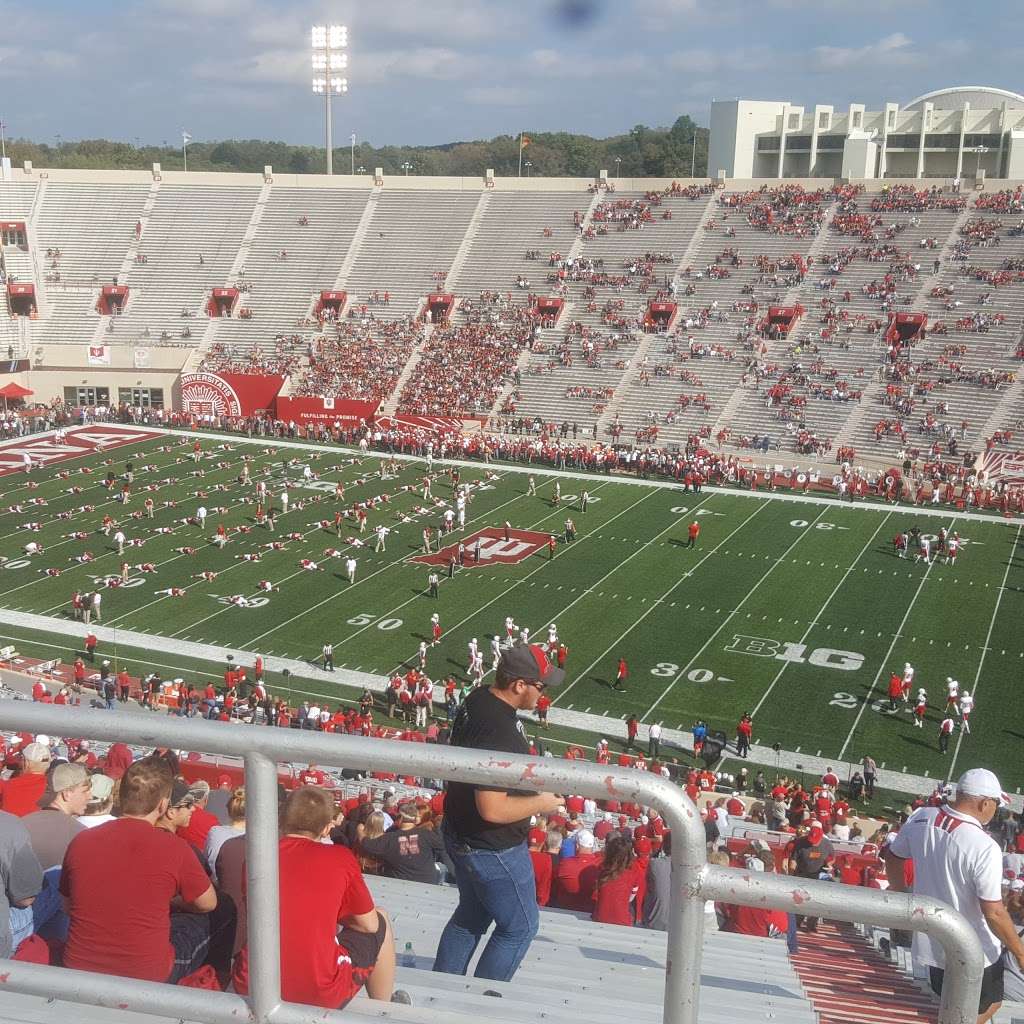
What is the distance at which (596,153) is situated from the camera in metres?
114

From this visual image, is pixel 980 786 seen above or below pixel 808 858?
above

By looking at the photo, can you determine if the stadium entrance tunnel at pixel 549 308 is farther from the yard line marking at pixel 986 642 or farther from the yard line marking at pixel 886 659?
the yard line marking at pixel 886 659

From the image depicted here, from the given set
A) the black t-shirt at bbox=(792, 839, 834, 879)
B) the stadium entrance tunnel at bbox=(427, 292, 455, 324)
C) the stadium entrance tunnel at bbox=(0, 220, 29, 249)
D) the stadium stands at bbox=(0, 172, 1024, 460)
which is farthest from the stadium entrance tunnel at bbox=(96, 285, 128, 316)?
the black t-shirt at bbox=(792, 839, 834, 879)

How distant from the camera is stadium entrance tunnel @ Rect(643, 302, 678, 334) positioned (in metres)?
47.9

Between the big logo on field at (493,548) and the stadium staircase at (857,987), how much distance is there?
73.4 feet

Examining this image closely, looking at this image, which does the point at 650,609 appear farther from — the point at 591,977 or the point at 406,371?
the point at 406,371

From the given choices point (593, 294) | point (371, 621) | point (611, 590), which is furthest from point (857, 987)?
point (593, 294)

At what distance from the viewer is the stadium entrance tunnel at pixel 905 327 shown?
144ft

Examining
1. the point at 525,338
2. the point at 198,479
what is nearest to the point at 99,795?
the point at 198,479

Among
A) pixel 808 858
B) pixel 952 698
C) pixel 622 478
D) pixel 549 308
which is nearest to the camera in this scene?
pixel 808 858

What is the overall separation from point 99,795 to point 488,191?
5419cm

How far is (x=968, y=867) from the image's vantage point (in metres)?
4.41

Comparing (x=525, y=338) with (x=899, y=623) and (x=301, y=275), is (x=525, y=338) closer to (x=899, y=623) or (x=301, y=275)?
(x=301, y=275)

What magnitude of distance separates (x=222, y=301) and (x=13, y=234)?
11221 millimetres
